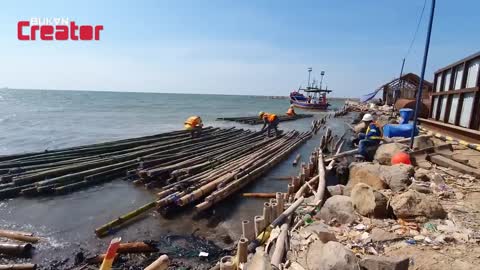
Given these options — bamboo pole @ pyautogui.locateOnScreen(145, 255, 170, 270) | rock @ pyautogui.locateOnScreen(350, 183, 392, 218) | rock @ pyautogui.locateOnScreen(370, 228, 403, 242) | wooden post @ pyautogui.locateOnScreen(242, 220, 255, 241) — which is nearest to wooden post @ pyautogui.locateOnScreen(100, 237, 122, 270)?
bamboo pole @ pyautogui.locateOnScreen(145, 255, 170, 270)

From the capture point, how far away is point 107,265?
13.5 feet

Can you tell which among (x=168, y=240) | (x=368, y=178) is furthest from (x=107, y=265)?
(x=368, y=178)

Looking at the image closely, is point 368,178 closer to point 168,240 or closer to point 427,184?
point 427,184

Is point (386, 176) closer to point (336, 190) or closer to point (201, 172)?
point (336, 190)

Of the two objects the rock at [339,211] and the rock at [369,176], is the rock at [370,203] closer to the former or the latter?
the rock at [339,211]

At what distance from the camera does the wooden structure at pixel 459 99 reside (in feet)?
33.7

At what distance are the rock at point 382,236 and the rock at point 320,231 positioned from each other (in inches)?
28.7

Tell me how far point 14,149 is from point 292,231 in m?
22.0

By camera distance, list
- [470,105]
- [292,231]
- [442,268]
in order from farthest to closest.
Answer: [470,105] → [292,231] → [442,268]

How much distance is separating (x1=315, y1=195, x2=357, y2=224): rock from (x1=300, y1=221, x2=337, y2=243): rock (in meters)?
0.41

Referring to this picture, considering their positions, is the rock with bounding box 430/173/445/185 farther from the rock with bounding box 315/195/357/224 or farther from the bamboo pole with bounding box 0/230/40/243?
the bamboo pole with bounding box 0/230/40/243

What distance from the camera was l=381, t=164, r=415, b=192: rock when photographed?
7066 millimetres

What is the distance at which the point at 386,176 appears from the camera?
7.57 m

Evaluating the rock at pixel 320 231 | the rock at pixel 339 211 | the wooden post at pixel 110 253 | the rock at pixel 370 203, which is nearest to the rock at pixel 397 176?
the rock at pixel 370 203
